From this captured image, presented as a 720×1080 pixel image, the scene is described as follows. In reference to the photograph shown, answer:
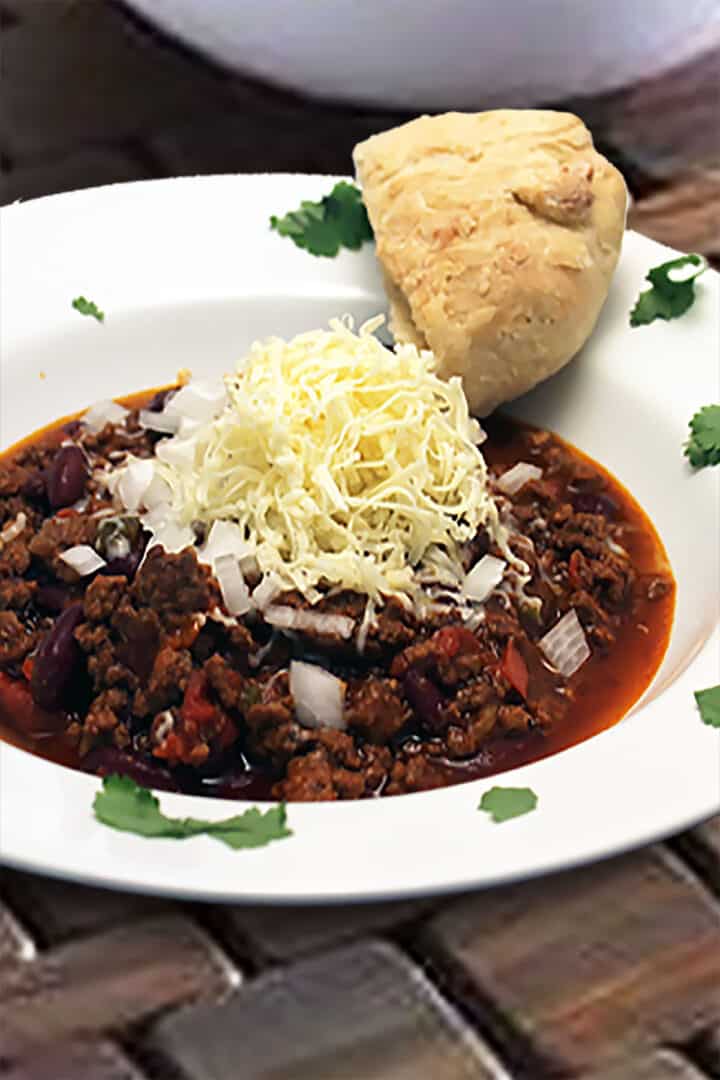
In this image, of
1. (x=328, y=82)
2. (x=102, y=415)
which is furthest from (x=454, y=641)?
(x=328, y=82)

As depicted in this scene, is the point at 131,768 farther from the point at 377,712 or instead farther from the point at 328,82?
the point at 328,82

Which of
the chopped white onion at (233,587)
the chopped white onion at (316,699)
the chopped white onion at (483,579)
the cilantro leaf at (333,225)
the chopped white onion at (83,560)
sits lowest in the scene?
the chopped white onion at (316,699)

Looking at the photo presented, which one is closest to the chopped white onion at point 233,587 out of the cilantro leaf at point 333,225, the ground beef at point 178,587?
the ground beef at point 178,587

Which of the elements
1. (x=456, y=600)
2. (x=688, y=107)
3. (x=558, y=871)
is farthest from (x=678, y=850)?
(x=688, y=107)

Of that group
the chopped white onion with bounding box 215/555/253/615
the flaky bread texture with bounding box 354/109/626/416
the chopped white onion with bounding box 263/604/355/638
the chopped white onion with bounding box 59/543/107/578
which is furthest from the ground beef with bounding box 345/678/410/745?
the flaky bread texture with bounding box 354/109/626/416

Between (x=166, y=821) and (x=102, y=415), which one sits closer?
(x=166, y=821)

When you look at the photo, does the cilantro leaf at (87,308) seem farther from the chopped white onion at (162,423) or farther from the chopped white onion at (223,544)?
the chopped white onion at (223,544)

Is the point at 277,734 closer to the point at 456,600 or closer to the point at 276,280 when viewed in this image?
the point at 456,600
